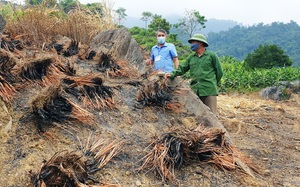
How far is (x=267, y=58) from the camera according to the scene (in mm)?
22000

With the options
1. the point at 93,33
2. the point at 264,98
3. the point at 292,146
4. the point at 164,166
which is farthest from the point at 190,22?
the point at 164,166

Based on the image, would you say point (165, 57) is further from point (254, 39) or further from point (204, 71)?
point (254, 39)

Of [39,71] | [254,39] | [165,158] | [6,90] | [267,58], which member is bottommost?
[254,39]

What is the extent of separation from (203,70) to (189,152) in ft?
5.26

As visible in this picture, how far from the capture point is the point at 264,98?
1335 centimetres

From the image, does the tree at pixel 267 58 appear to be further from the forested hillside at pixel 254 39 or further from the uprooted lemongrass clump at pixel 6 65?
the forested hillside at pixel 254 39

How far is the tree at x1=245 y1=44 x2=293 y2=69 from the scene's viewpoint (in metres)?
21.7

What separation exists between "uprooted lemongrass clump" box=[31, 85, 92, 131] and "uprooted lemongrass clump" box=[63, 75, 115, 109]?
0.46 meters

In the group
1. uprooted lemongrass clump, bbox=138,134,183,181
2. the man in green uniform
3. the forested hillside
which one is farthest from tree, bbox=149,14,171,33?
the forested hillside

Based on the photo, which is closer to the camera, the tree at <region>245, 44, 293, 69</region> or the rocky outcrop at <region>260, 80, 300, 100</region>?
the rocky outcrop at <region>260, 80, 300, 100</region>

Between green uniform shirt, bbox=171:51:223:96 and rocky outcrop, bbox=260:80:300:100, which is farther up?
green uniform shirt, bbox=171:51:223:96

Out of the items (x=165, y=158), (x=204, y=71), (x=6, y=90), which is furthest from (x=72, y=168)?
(x=204, y=71)

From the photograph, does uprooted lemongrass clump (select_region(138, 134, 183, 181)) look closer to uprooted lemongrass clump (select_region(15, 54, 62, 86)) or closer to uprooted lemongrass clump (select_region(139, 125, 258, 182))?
uprooted lemongrass clump (select_region(139, 125, 258, 182))

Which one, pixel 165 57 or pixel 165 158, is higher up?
pixel 165 57
